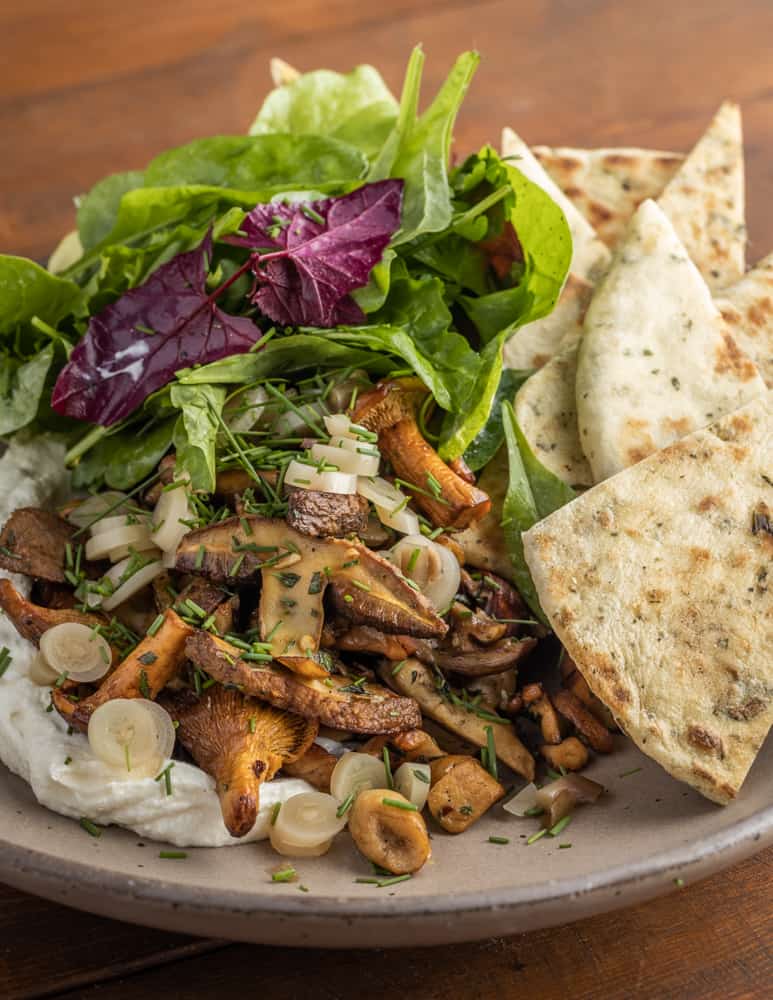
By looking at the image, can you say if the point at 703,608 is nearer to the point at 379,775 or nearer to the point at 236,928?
the point at 379,775

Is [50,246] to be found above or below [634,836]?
above

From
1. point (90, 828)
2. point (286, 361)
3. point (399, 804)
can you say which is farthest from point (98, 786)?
point (286, 361)

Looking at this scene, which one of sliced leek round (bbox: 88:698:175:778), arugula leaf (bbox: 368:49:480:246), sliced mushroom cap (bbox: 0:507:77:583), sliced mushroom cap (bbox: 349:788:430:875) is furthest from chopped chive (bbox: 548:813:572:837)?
arugula leaf (bbox: 368:49:480:246)

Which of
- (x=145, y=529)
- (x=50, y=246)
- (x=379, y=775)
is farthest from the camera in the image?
(x=50, y=246)

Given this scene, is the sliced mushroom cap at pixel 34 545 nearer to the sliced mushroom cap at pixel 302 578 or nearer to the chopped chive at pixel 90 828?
the sliced mushroom cap at pixel 302 578

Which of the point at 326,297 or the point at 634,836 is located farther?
the point at 326,297

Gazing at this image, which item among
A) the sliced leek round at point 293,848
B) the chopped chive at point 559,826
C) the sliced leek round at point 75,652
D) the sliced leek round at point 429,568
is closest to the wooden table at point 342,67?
the sliced leek round at point 429,568

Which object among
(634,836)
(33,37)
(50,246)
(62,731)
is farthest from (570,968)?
(33,37)
